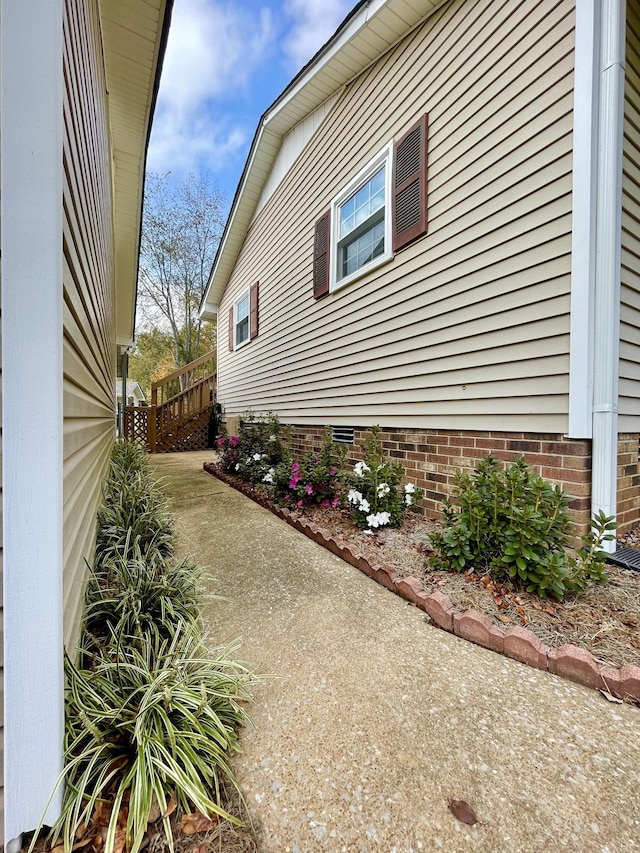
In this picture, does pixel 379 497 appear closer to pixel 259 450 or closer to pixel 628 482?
pixel 628 482

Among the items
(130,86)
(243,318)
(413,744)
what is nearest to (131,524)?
(413,744)

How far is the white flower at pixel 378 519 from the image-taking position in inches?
118

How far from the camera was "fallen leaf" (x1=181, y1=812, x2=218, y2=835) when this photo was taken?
0.99m

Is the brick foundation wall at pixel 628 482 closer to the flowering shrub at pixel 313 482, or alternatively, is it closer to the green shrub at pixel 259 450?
the flowering shrub at pixel 313 482

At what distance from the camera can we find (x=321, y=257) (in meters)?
5.01

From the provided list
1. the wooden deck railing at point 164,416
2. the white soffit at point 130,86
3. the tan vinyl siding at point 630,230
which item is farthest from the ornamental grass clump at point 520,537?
the wooden deck railing at point 164,416

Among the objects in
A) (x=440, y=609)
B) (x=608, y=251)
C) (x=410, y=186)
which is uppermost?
(x=410, y=186)

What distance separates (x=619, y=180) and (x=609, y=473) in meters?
1.67

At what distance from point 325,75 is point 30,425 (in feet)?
18.6

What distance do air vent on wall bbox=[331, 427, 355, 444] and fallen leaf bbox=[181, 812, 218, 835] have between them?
3.65 meters

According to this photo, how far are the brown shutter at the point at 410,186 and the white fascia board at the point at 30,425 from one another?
2.96m

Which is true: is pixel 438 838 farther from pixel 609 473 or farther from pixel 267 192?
pixel 267 192

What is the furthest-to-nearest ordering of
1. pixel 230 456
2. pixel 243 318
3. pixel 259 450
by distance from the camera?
pixel 243 318
pixel 230 456
pixel 259 450

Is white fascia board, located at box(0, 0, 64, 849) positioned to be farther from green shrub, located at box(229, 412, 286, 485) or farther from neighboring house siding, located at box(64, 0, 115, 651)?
green shrub, located at box(229, 412, 286, 485)
